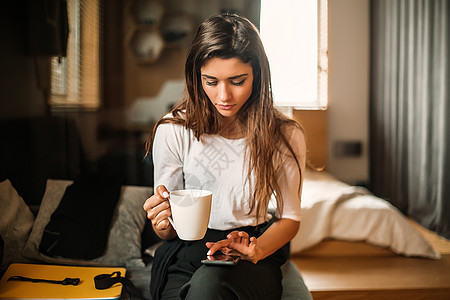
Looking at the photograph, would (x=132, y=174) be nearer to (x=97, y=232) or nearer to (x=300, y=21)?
(x=97, y=232)

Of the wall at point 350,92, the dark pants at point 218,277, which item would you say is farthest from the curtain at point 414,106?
the dark pants at point 218,277

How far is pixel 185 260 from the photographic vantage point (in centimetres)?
88

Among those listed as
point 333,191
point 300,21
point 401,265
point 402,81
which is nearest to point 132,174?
point 300,21

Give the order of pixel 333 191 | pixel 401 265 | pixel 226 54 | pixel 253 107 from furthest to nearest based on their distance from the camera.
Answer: pixel 333 191 → pixel 401 265 → pixel 253 107 → pixel 226 54

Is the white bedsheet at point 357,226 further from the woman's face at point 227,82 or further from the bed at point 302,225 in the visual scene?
the woman's face at point 227,82

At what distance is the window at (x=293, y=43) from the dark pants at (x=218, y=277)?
39 cm

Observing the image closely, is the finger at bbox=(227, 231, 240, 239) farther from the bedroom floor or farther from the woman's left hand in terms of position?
the bedroom floor

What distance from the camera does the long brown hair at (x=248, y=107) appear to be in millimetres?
834

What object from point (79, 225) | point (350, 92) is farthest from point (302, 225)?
point (79, 225)

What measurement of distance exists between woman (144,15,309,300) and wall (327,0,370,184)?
800 millimetres

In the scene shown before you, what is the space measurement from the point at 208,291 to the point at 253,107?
41 cm

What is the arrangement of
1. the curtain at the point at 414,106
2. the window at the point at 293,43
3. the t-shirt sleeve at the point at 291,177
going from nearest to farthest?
the t-shirt sleeve at the point at 291,177, the window at the point at 293,43, the curtain at the point at 414,106

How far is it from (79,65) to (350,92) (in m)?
1.29

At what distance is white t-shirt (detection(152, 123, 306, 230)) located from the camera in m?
0.91
